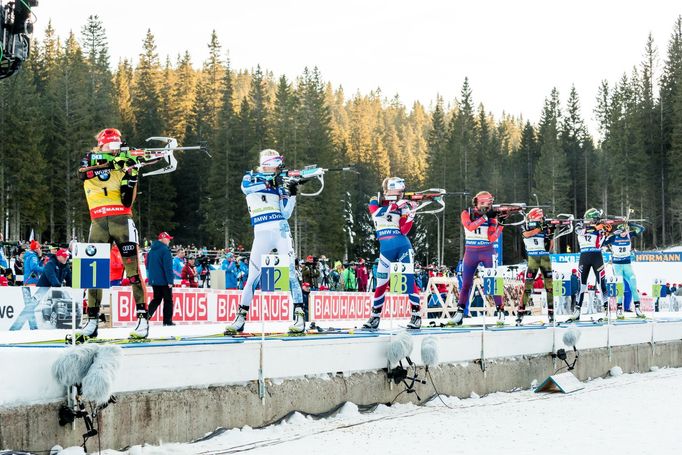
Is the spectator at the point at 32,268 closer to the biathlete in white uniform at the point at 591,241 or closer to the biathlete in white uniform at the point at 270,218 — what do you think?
the biathlete in white uniform at the point at 270,218

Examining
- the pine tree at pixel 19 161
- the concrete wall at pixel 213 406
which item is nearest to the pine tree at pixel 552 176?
the pine tree at pixel 19 161

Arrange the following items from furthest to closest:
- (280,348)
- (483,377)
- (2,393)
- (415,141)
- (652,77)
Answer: (415,141), (652,77), (483,377), (280,348), (2,393)

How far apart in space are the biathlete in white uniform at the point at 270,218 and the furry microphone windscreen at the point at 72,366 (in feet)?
14.5

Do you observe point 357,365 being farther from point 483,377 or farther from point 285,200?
point 483,377

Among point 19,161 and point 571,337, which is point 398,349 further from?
point 19,161

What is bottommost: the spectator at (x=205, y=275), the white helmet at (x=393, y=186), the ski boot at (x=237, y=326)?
the ski boot at (x=237, y=326)

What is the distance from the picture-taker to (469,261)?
16.9 m

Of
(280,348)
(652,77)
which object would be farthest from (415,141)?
(280,348)

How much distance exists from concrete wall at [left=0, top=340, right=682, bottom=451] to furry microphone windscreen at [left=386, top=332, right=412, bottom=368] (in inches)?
10.1

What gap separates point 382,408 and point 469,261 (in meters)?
5.44

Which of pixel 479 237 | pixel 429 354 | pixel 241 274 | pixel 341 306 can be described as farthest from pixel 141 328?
pixel 241 274

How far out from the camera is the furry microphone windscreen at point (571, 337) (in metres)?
17.7

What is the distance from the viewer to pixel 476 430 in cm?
1082

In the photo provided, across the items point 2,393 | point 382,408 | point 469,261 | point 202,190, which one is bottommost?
point 382,408
